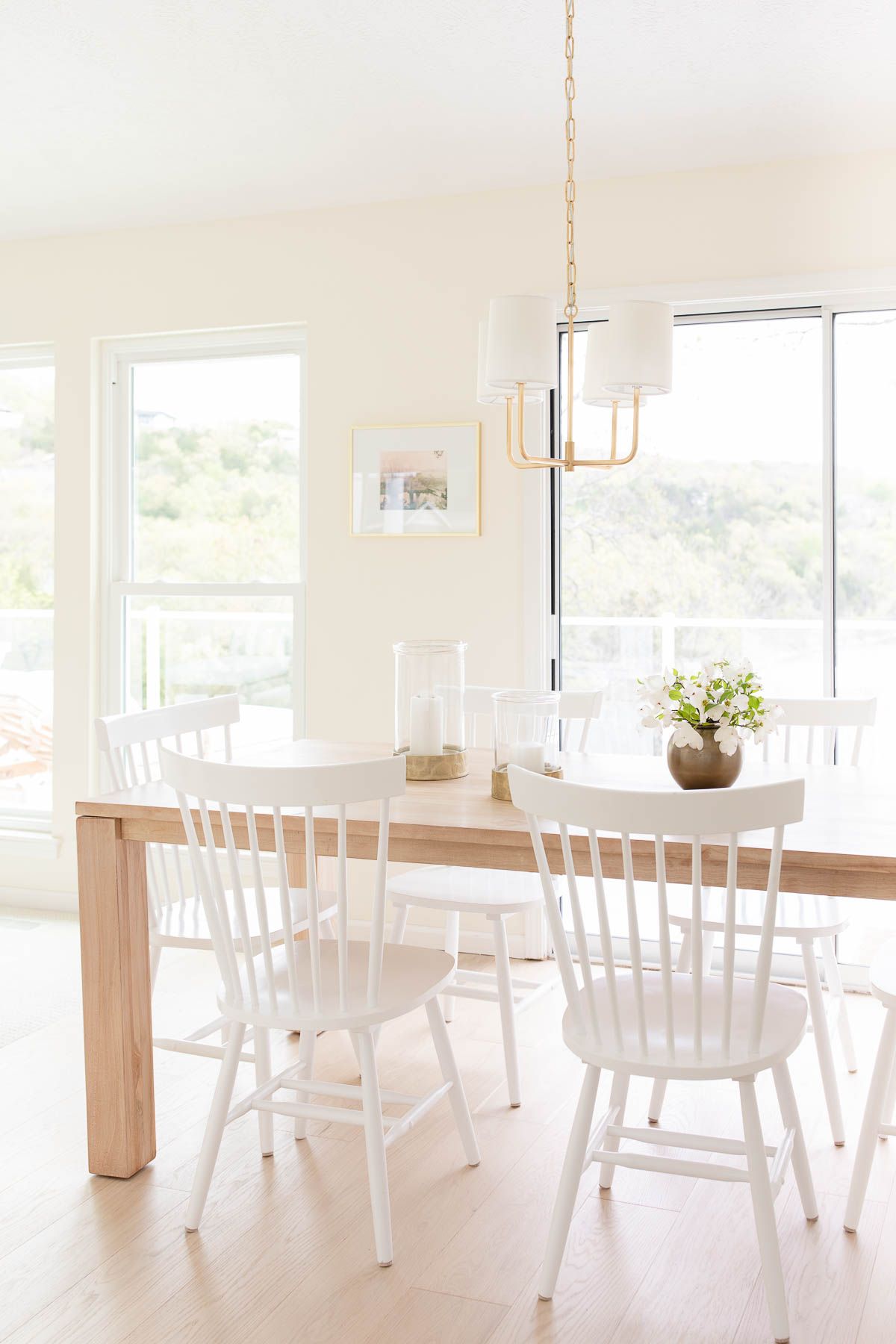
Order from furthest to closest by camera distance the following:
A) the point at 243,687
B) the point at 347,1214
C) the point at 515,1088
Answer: the point at 243,687, the point at 515,1088, the point at 347,1214

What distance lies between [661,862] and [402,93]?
2.25 metres

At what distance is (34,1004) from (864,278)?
3228 mm

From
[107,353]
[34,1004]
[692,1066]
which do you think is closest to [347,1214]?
[692,1066]

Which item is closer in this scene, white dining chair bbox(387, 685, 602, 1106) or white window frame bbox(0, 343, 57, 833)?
white dining chair bbox(387, 685, 602, 1106)

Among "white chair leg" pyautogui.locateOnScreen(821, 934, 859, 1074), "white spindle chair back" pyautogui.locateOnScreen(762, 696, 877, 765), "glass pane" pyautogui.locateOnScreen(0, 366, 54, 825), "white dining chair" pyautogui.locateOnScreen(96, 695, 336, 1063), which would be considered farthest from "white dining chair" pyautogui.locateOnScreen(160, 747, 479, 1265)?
"glass pane" pyautogui.locateOnScreen(0, 366, 54, 825)

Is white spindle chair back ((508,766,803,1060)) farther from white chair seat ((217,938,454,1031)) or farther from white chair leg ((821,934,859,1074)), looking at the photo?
white chair leg ((821,934,859,1074))

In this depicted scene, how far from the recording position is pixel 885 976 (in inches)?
85.6

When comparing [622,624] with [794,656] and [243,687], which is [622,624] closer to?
[794,656]

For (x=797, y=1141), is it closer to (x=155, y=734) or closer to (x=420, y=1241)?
(x=420, y=1241)

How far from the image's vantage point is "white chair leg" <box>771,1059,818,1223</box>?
202 cm

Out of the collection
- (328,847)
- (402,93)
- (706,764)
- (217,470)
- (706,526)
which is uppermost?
(402,93)

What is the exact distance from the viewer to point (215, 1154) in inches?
86.0

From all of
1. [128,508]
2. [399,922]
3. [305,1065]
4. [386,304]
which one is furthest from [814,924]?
[128,508]

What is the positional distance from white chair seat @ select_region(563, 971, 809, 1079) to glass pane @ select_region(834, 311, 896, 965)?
5.54ft
